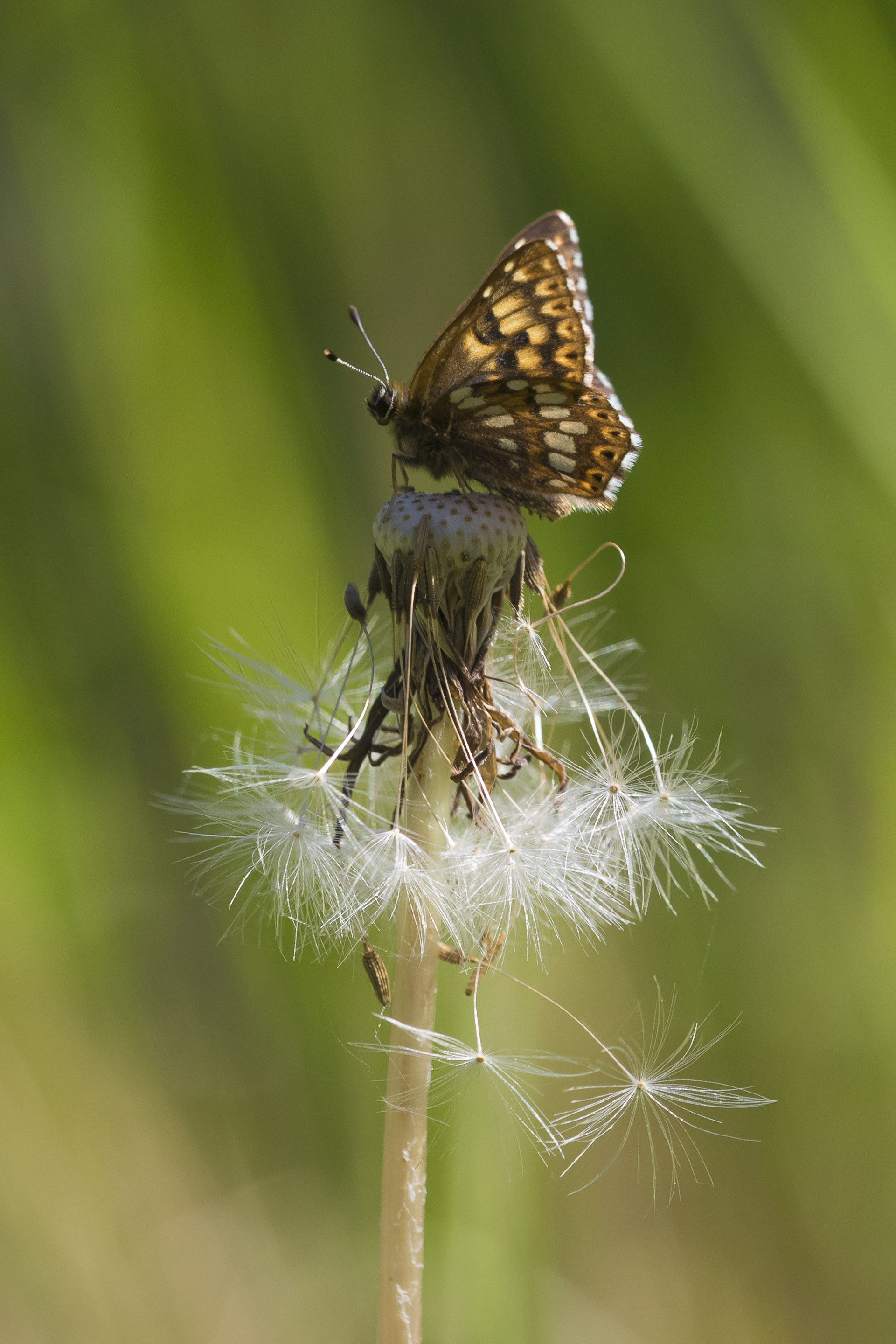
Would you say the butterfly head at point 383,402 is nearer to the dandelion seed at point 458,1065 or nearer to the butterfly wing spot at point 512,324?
the butterfly wing spot at point 512,324

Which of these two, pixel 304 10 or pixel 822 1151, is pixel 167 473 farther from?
pixel 822 1151

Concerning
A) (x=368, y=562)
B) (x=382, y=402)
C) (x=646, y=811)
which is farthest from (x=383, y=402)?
(x=368, y=562)

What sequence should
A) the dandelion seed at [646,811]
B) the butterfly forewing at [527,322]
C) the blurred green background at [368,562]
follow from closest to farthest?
the butterfly forewing at [527,322] < the dandelion seed at [646,811] < the blurred green background at [368,562]

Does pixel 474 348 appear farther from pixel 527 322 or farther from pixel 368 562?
pixel 368 562

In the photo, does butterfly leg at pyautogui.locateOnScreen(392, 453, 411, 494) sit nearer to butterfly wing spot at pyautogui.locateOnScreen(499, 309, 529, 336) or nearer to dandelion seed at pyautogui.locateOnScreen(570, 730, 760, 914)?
butterfly wing spot at pyautogui.locateOnScreen(499, 309, 529, 336)

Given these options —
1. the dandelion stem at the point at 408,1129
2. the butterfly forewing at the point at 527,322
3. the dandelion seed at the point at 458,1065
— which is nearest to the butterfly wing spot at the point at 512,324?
the butterfly forewing at the point at 527,322
